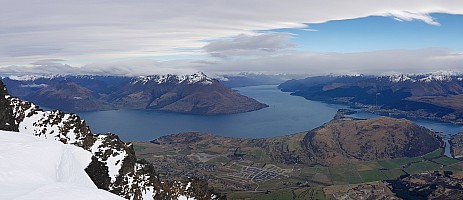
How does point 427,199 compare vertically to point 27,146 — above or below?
below

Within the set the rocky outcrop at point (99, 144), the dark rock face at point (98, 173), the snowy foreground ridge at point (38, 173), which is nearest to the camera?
the snowy foreground ridge at point (38, 173)

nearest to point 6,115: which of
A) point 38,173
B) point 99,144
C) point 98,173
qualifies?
point 99,144

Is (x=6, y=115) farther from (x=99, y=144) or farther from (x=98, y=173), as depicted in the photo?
(x=98, y=173)

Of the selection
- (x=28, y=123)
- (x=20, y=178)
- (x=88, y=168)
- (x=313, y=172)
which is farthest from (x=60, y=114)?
(x=313, y=172)

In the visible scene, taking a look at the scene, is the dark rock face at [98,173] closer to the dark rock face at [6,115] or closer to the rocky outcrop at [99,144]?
the rocky outcrop at [99,144]

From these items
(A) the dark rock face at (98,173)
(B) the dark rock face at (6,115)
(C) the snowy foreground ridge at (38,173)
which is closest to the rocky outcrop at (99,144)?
(B) the dark rock face at (6,115)

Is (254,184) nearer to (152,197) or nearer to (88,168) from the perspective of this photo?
(152,197)
